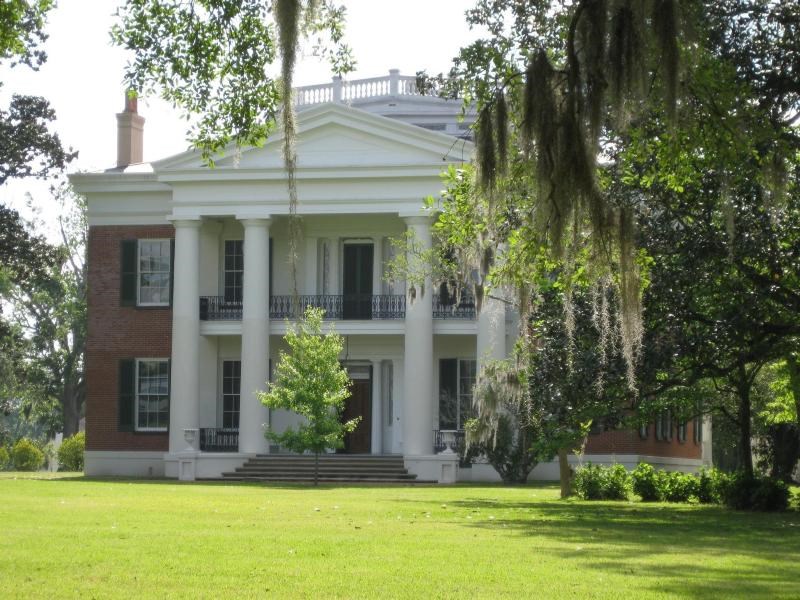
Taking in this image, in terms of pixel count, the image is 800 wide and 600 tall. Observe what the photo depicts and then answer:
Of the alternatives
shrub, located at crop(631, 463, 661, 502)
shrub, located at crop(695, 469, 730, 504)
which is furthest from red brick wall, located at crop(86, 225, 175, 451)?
shrub, located at crop(695, 469, 730, 504)

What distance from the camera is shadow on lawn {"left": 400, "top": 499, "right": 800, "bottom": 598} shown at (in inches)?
442

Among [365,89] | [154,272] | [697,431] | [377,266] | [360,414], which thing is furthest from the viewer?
[697,431]

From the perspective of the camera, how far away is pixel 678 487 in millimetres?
25875

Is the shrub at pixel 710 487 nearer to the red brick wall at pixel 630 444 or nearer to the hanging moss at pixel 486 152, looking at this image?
the red brick wall at pixel 630 444

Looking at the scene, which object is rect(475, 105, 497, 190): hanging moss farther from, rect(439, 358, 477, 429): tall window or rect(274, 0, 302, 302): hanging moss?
rect(439, 358, 477, 429): tall window

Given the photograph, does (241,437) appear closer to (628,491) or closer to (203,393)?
(203,393)

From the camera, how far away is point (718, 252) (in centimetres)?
1898

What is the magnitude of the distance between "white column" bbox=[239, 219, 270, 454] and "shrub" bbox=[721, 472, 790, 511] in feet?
53.2

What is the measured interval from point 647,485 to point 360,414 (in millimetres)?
13592

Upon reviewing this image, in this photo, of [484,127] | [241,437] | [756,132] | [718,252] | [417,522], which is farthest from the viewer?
[241,437]

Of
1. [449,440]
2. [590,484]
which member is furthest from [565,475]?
[449,440]

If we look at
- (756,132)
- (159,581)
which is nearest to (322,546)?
(159,581)

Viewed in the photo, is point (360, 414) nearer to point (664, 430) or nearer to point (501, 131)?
point (664, 430)

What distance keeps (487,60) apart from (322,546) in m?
7.70
